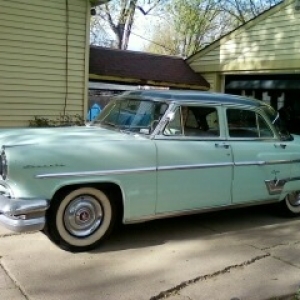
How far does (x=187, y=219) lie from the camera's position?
5914 mm

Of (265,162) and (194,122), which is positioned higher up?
(194,122)

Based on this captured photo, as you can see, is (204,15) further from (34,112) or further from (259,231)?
(259,231)

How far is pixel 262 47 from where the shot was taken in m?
12.2

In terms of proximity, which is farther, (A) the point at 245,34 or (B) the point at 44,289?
(A) the point at 245,34

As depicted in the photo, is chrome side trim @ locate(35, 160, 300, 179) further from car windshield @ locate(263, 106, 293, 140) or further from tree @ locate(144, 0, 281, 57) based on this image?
tree @ locate(144, 0, 281, 57)

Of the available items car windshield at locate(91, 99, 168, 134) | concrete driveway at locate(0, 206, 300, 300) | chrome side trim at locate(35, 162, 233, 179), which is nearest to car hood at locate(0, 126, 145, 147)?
car windshield at locate(91, 99, 168, 134)

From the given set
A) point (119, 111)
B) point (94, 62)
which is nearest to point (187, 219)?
point (119, 111)

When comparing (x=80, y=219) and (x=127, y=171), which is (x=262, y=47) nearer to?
(x=127, y=171)

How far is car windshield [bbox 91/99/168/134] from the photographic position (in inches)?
195

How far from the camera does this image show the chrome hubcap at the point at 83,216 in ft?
14.3

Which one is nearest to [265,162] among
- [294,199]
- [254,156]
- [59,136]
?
[254,156]

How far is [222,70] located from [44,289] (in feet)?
35.3

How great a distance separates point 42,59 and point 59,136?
225 inches

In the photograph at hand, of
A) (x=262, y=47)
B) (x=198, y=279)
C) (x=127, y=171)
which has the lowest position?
(x=198, y=279)
